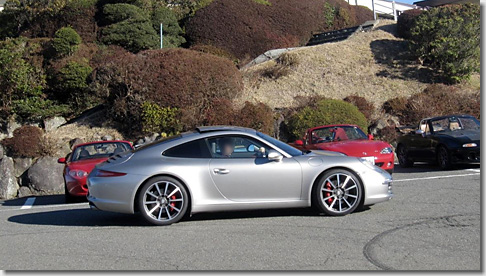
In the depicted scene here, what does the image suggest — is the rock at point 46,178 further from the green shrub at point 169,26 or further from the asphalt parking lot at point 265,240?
the green shrub at point 169,26

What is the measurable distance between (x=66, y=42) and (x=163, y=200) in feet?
64.4

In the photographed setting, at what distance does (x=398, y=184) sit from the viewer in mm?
11484

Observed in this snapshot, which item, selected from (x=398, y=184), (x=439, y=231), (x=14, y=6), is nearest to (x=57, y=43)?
(x=14, y=6)

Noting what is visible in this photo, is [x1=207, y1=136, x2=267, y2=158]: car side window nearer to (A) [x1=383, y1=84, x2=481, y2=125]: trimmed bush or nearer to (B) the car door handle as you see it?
(B) the car door handle

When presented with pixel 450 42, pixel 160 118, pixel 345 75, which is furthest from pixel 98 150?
pixel 450 42

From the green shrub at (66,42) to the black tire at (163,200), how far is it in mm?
19323

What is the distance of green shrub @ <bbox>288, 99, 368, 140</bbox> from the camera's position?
19.6 m

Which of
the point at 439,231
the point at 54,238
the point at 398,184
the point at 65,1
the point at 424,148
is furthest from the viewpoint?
the point at 65,1

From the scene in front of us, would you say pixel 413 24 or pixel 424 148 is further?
pixel 413 24

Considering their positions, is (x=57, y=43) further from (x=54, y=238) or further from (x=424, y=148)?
(x=54, y=238)

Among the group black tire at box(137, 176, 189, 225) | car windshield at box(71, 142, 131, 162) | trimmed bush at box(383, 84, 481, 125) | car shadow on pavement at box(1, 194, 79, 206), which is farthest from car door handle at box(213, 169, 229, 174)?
trimmed bush at box(383, 84, 481, 125)

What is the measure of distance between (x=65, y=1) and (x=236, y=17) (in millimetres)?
8895

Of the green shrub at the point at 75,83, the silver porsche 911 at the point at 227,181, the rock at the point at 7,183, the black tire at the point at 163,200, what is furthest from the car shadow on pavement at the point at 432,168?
the green shrub at the point at 75,83

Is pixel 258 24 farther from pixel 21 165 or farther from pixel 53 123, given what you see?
pixel 21 165
